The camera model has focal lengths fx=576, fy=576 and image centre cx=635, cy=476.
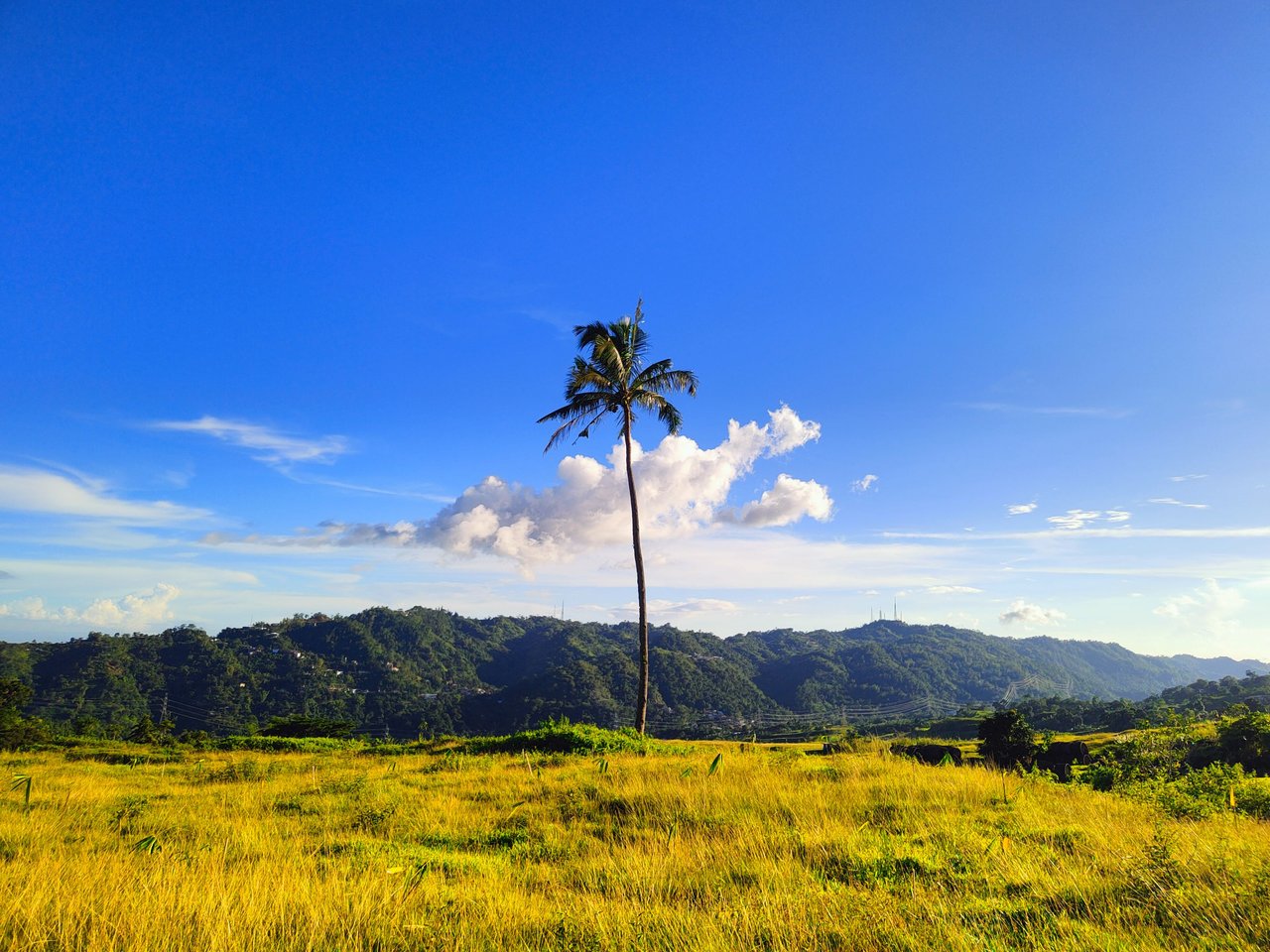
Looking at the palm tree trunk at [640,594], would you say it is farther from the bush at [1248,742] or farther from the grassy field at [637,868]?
the bush at [1248,742]

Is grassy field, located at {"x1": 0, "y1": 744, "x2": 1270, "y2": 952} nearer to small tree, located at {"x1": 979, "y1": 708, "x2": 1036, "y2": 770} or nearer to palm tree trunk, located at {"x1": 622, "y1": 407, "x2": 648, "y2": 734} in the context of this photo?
palm tree trunk, located at {"x1": 622, "y1": 407, "x2": 648, "y2": 734}

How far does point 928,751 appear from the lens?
19.8m

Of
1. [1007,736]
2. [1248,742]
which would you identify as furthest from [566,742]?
[1248,742]

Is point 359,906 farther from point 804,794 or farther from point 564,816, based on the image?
point 804,794

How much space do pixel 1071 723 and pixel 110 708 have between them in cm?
18055

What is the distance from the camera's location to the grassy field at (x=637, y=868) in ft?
13.7

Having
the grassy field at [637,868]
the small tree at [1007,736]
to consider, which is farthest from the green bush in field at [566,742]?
the small tree at [1007,736]

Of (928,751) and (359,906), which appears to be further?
(928,751)

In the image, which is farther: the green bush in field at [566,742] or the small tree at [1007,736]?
the small tree at [1007,736]

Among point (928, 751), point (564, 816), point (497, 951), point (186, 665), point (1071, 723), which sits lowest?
point (1071, 723)

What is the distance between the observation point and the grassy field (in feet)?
13.7

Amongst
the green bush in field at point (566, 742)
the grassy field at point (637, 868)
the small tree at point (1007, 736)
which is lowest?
the small tree at point (1007, 736)

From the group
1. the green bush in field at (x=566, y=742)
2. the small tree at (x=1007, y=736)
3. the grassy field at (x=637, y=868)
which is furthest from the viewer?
the small tree at (x=1007, y=736)

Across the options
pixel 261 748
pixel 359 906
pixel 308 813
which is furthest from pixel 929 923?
pixel 261 748
